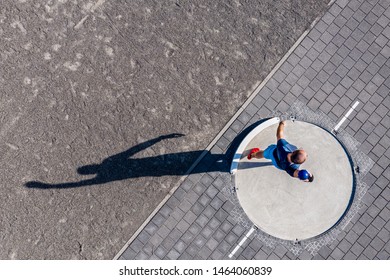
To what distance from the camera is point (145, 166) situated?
27.8 ft

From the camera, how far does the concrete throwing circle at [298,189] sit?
27.3 feet

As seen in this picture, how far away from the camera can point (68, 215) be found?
27.6 feet

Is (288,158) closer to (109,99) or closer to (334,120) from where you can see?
(334,120)

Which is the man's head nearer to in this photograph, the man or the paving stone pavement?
the man

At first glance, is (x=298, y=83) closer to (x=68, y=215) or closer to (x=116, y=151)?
(x=116, y=151)

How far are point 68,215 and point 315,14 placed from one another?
6.16 m

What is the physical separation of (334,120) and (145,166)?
12.2 feet

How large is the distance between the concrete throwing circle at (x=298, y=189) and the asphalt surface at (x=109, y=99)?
1.03 metres

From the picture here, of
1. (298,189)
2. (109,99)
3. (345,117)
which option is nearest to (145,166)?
(109,99)

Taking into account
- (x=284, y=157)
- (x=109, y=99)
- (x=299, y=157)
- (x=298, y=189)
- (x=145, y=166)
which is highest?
(x=109, y=99)

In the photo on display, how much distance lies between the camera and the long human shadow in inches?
332

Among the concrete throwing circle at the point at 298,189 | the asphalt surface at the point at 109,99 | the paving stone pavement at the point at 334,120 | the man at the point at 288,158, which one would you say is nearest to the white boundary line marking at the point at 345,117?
the paving stone pavement at the point at 334,120

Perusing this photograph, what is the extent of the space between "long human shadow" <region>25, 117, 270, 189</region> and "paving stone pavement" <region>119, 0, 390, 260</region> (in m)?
0.04
